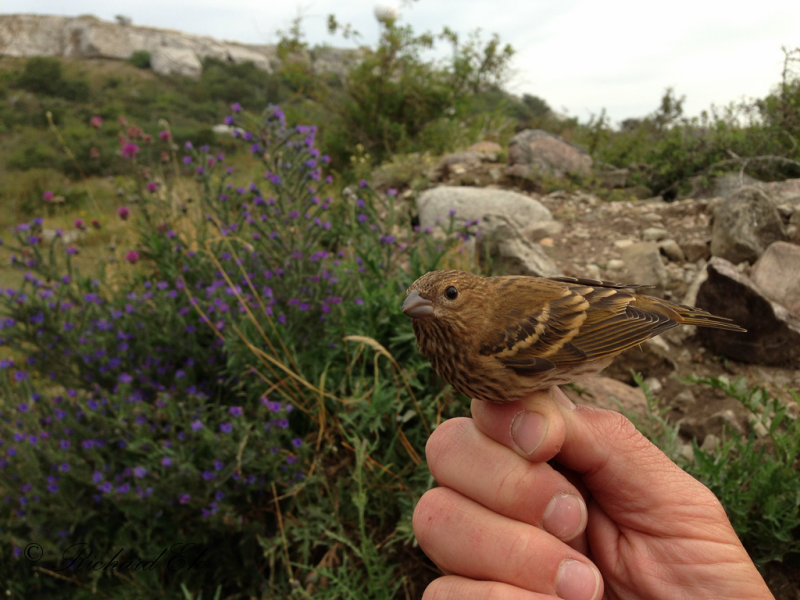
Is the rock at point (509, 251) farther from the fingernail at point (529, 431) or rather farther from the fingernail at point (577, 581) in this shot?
the fingernail at point (577, 581)

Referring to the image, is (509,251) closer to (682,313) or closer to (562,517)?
(682,313)

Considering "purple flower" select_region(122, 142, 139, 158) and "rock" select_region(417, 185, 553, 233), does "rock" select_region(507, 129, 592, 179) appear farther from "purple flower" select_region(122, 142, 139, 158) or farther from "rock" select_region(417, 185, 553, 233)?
"purple flower" select_region(122, 142, 139, 158)

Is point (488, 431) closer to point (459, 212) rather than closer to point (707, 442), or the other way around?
point (707, 442)

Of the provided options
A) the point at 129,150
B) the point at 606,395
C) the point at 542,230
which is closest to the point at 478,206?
the point at 542,230

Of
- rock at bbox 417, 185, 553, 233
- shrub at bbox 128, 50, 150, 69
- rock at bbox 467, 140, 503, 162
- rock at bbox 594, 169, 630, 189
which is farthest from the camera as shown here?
shrub at bbox 128, 50, 150, 69

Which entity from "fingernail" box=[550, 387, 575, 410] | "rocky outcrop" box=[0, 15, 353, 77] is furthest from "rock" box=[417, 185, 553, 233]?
"rocky outcrop" box=[0, 15, 353, 77]

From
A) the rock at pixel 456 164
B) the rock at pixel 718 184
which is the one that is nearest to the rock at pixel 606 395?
the rock at pixel 718 184

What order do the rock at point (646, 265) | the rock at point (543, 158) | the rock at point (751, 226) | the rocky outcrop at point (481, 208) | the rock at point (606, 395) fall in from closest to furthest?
the rock at point (606, 395) < the rock at point (751, 226) < the rock at point (646, 265) < the rocky outcrop at point (481, 208) < the rock at point (543, 158)
